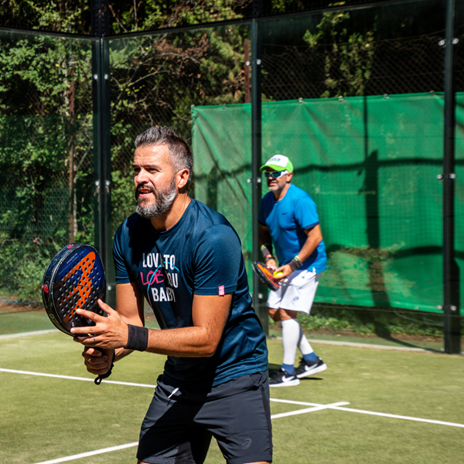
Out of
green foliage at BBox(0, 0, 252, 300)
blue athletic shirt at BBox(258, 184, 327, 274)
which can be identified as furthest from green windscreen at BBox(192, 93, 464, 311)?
blue athletic shirt at BBox(258, 184, 327, 274)

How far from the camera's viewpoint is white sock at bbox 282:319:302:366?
6672mm

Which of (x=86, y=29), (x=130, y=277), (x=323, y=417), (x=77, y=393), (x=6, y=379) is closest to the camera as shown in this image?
(x=130, y=277)

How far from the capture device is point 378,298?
8.55m

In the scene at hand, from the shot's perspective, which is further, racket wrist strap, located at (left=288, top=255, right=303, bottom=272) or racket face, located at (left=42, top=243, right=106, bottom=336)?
racket wrist strap, located at (left=288, top=255, right=303, bottom=272)

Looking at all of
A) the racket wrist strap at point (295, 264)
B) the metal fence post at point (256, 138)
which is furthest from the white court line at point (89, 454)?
the metal fence post at point (256, 138)

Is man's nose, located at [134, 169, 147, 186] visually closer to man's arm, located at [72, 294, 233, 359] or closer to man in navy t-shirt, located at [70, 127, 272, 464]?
man in navy t-shirt, located at [70, 127, 272, 464]

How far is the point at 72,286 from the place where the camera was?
2588 mm

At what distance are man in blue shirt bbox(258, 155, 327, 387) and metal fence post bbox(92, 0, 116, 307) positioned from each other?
3367mm

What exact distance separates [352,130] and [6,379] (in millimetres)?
4570

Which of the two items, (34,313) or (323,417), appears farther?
(34,313)

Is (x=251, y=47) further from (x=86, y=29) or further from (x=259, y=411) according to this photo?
(x=259, y=411)

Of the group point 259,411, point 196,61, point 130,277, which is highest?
point 196,61

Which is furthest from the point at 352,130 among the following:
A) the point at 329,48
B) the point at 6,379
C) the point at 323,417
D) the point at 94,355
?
the point at 94,355

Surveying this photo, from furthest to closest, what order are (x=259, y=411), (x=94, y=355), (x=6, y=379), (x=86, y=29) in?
1. (x=86, y=29)
2. (x=6, y=379)
3. (x=259, y=411)
4. (x=94, y=355)
